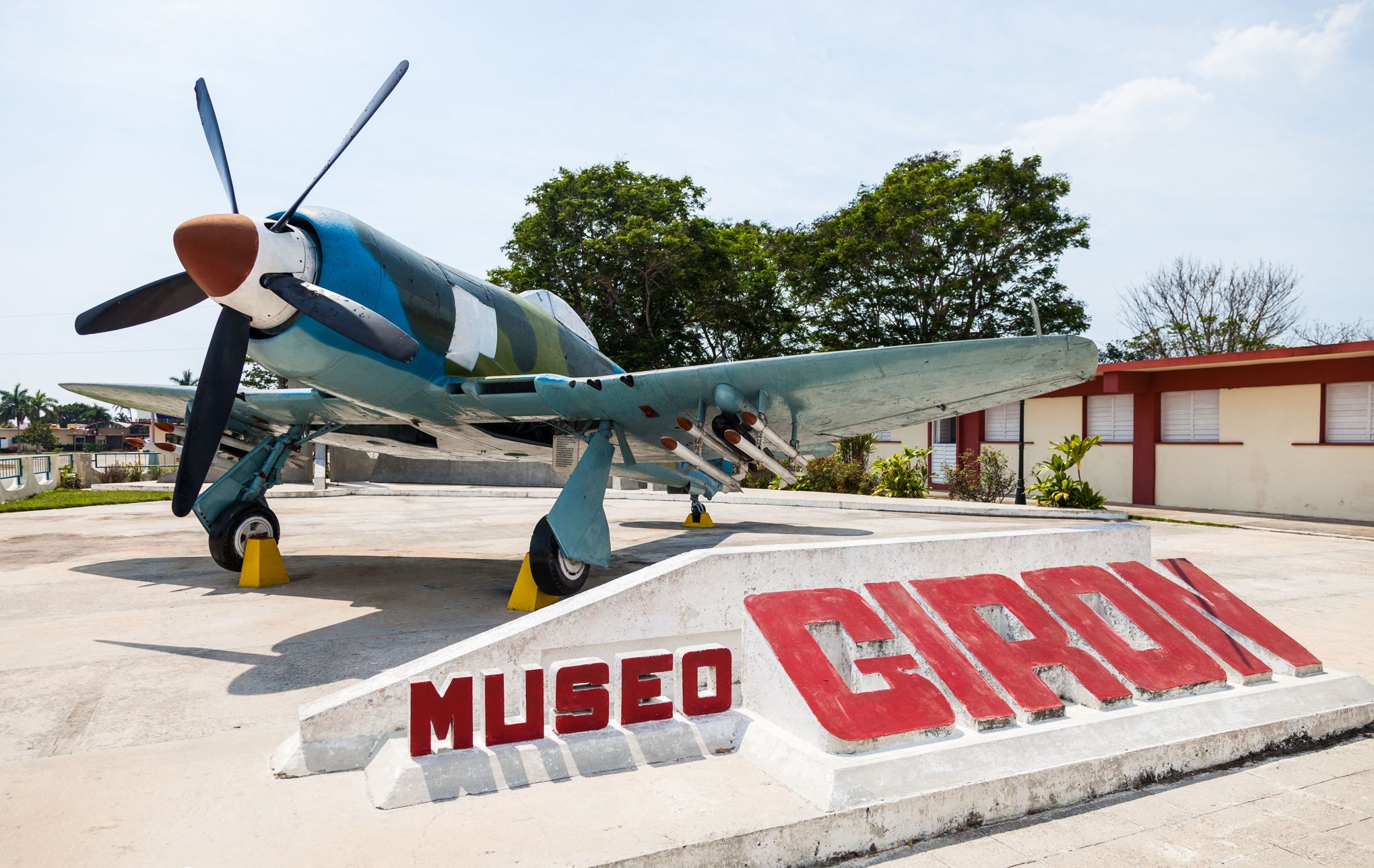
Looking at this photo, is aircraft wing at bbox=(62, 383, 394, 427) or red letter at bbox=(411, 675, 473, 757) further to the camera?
aircraft wing at bbox=(62, 383, 394, 427)

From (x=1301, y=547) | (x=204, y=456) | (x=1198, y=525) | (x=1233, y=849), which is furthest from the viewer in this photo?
(x=1198, y=525)

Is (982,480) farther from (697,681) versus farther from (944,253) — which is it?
(697,681)

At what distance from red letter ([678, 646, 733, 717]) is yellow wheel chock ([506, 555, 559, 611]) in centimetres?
353

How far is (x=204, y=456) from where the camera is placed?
6.60 meters

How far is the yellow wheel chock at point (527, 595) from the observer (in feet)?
25.0

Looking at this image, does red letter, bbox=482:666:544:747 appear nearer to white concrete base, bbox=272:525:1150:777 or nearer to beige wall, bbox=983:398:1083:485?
white concrete base, bbox=272:525:1150:777

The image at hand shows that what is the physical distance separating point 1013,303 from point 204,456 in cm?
3094

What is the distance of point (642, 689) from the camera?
4090mm

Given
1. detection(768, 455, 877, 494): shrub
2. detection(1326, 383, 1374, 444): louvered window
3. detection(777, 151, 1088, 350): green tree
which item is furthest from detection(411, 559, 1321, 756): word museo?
detection(777, 151, 1088, 350): green tree

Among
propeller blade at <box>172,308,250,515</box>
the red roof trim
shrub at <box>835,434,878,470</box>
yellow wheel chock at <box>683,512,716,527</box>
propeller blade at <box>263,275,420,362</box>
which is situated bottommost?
yellow wheel chock at <box>683,512,716,527</box>

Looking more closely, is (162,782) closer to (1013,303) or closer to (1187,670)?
(1187,670)

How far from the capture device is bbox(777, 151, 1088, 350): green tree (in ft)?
102

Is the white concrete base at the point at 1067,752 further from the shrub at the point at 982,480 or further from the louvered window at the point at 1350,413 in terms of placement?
the shrub at the point at 982,480

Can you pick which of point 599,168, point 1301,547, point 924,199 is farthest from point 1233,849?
point 599,168
